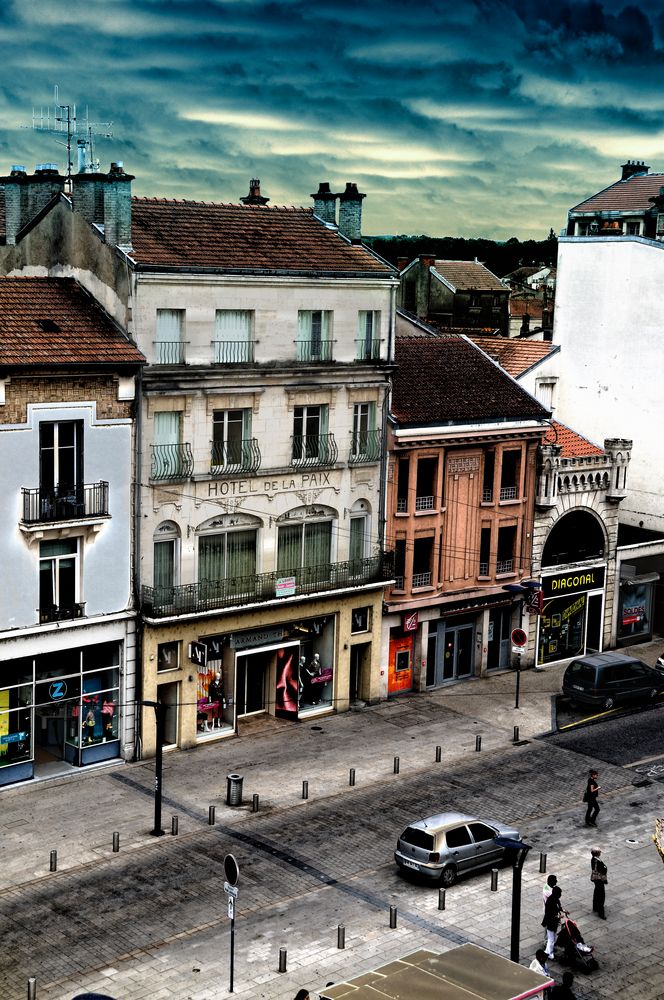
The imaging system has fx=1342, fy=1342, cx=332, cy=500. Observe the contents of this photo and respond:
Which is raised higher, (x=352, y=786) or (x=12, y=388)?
(x=12, y=388)

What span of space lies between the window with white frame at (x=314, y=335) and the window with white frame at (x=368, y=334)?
1.46m

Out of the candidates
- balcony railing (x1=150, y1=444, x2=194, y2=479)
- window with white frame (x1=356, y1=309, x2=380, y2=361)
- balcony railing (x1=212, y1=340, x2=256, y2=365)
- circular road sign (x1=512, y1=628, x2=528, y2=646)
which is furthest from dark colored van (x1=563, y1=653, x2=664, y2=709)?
balcony railing (x1=212, y1=340, x2=256, y2=365)

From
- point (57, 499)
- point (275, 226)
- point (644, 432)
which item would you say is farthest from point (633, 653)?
point (57, 499)

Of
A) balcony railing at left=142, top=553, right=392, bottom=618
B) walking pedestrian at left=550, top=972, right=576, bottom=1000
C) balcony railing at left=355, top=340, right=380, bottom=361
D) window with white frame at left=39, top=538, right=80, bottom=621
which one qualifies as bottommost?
walking pedestrian at left=550, top=972, right=576, bottom=1000

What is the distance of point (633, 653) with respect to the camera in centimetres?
6000

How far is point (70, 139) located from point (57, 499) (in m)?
14.6

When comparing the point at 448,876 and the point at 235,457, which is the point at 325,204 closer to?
the point at 235,457

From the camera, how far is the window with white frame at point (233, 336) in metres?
45.7

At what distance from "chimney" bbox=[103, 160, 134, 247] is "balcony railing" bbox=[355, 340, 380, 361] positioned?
10.1 m

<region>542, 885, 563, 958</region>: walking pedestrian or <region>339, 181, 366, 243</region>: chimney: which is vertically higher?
<region>339, 181, 366, 243</region>: chimney

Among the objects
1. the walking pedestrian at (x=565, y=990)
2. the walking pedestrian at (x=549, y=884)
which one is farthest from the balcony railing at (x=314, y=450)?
the walking pedestrian at (x=565, y=990)

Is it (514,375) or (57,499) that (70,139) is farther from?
(514,375)

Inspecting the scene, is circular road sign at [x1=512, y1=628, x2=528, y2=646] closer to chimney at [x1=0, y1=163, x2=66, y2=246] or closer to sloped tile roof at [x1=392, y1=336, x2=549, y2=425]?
sloped tile roof at [x1=392, y1=336, x2=549, y2=425]

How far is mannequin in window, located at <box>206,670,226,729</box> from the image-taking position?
47531 mm
